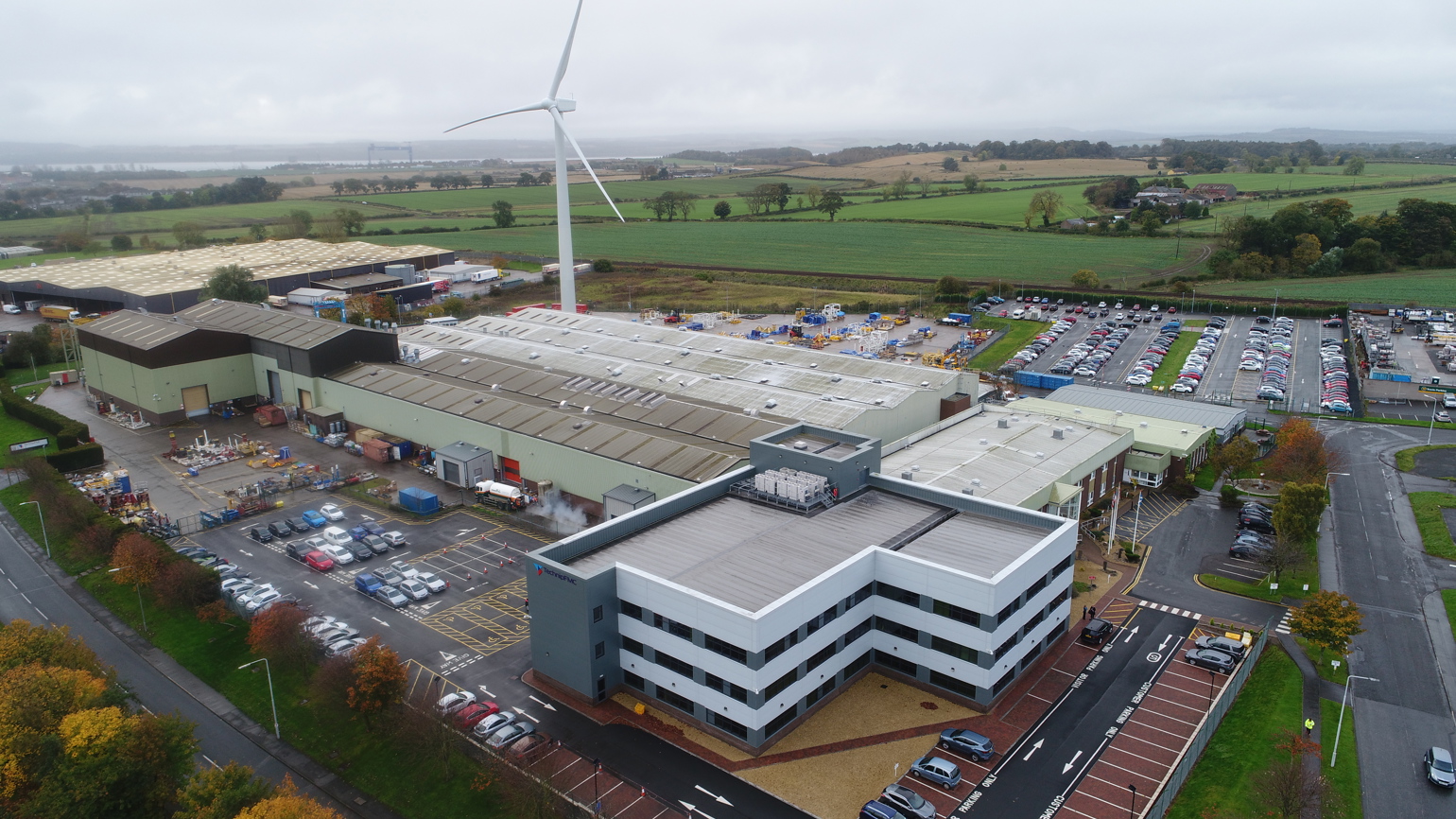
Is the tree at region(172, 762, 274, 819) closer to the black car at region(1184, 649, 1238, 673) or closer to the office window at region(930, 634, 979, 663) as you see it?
the office window at region(930, 634, 979, 663)

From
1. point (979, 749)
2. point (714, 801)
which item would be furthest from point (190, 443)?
point (979, 749)

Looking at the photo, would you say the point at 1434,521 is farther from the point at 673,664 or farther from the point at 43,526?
the point at 43,526

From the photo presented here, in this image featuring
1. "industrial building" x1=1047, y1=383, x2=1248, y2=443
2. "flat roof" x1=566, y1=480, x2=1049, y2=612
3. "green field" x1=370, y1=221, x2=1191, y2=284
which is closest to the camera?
"flat roof" x1=566, y1=480, x2=1049, y2=612

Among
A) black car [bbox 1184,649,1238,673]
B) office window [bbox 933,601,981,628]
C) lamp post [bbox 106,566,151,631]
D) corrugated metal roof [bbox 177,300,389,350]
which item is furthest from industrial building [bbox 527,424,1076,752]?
corrugated metal roof [bbox 177,300,389,350]

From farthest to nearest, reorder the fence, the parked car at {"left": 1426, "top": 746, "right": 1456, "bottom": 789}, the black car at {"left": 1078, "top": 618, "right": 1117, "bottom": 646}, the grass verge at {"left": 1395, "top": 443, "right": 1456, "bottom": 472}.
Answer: the grass verge at {"left": 1395, "top": 443, "right": 1456, "bottom": 472} → the black car at {"left": 1078, "top": 618, "right": 1117, "bottom": 646} → the parked car at {"left": 1426, "top": 746, "right": 1456, "bottom": 789} → the fence

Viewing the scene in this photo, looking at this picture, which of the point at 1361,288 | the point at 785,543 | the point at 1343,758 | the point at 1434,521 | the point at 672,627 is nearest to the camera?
the point at 1343,758

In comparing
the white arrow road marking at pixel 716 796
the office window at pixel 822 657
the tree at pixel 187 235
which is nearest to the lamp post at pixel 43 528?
the white arrow road marking at pixel 716 796

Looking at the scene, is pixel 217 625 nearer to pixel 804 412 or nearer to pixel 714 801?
pixel 714 801

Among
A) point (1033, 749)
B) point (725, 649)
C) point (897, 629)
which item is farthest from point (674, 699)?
point (1033, 749)
